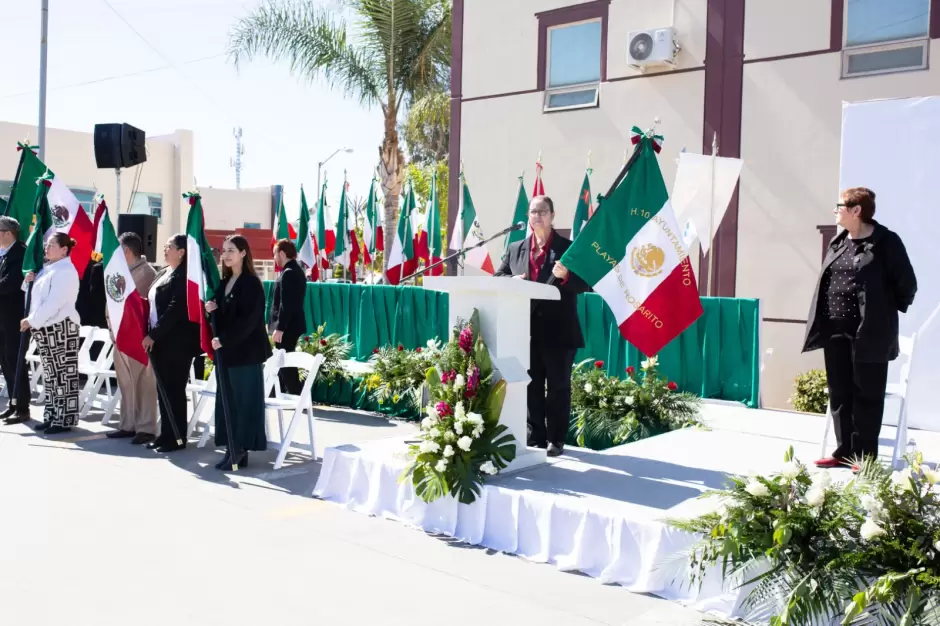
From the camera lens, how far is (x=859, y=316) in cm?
548

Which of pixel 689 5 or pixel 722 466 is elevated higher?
pixel 689 5

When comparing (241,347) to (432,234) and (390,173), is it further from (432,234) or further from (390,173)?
(390,173)

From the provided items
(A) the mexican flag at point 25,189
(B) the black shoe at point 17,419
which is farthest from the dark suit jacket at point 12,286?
(A) the mexican flag at point 25,189

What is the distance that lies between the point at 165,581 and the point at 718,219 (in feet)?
26.3

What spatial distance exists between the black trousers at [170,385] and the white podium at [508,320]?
2853 mm

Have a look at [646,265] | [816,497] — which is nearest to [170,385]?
[646,265]

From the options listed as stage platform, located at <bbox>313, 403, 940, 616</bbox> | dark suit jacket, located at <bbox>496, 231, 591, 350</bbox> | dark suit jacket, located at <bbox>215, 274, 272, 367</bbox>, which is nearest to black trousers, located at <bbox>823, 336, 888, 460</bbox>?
stage platform, located at <bbox>313, 403, 940, 616</bbox>

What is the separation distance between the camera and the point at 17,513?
5.42 m

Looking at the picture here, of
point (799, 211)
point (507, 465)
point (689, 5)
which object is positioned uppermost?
point (689, 5)

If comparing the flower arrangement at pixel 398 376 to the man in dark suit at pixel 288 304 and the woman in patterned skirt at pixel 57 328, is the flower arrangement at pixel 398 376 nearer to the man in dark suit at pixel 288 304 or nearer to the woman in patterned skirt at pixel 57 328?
the man in dark suit at pixel 288 304

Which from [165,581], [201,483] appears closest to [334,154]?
[201,483]

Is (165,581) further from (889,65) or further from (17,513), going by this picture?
(889,65)

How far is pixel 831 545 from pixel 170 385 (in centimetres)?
557

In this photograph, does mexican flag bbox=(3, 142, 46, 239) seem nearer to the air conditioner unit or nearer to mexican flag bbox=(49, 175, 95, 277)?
mexican flag bbox=(49, 175, 95, 277)
